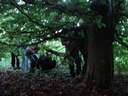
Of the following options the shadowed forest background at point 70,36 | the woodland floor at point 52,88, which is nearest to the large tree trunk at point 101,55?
the shadowed forest background at point 70,36

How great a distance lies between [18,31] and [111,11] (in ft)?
7.14

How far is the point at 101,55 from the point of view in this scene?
7.33 meters

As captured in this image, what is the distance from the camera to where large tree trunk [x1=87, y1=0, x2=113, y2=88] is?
733 centimetres

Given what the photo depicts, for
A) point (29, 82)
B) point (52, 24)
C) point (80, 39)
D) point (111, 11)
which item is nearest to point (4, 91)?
point (29, 82)

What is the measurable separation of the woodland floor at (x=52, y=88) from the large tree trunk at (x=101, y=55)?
245 mm

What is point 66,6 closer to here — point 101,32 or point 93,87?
point 101,32

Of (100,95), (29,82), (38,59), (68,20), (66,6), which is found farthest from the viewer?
(38,59)

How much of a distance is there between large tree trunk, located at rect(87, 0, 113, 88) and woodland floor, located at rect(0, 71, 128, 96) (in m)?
0.24

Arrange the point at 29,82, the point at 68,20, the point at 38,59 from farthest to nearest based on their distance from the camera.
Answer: the point at 38,59 < the point at 29,82 < the point at 68,20

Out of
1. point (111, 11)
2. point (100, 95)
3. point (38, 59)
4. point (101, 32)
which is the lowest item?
point (100, 95)

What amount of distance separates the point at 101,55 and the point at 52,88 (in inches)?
54.5

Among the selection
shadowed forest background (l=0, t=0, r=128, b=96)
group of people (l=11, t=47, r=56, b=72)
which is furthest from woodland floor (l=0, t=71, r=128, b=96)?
group of people (l=11, t=47, r=56, b=72)

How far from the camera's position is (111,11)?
706cm

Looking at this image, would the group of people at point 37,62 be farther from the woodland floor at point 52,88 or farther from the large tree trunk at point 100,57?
the large tree trunk at point 100,57
